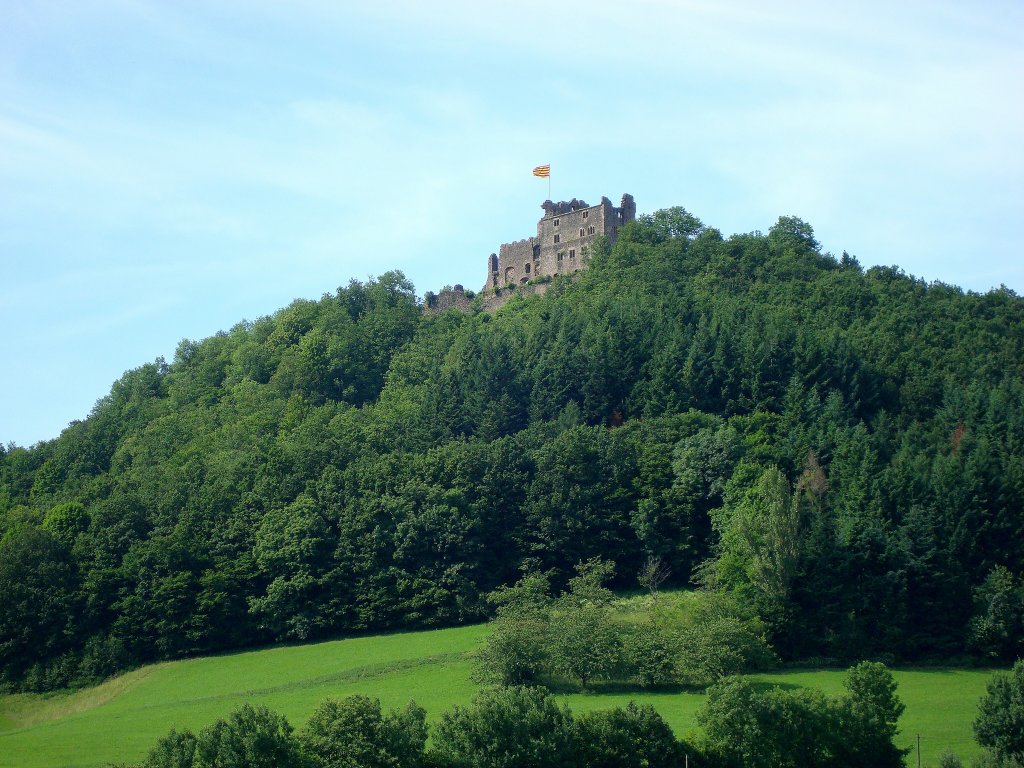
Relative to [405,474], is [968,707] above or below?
below

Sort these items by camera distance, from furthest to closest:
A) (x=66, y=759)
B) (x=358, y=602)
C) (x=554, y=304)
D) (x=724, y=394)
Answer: (x=554, y=304) < (x=724, y=394) < (x=358, y=602) < (x=66, y=759)

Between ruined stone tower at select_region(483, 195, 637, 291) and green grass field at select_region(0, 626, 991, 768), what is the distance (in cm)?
5058

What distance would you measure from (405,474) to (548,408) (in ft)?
45.9

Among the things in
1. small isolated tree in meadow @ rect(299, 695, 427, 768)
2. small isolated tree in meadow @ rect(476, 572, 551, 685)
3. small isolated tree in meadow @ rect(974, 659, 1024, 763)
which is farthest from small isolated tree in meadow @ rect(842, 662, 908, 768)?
small isolated tree in meadow @ rect(299, 695, 427, 768)

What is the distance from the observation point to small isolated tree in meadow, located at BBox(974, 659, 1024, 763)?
48.7 m

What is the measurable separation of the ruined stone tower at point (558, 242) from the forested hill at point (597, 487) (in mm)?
9387

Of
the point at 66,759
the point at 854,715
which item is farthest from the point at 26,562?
the point at 854,715

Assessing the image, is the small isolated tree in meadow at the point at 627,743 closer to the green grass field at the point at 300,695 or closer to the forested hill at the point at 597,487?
the green grass field at the point at 300,695

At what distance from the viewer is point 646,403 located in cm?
8812

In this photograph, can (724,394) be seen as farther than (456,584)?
Yes

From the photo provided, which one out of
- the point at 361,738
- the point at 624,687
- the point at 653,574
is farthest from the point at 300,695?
the point at 653,574

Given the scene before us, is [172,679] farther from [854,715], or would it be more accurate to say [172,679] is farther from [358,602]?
[854,715]

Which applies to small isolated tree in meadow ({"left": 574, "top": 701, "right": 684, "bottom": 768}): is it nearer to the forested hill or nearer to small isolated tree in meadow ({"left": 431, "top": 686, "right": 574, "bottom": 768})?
small isolated tree in meadow ({"left": 431, "top": 686, "right": 574, "bottom": 768})

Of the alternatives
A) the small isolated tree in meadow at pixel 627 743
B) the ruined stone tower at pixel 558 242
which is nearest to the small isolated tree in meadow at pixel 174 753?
the small isolated tree in meadow at pixel 627 743
